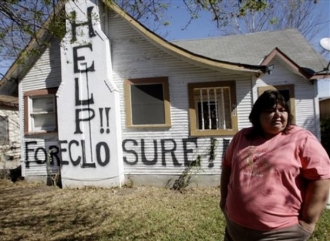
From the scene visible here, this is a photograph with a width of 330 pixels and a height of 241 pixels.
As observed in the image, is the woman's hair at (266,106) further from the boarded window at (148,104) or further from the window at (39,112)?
the window at (39,112)

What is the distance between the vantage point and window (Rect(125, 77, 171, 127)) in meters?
8.31

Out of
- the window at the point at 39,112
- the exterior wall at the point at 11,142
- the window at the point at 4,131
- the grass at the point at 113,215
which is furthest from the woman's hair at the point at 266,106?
the window at the point at 4,131

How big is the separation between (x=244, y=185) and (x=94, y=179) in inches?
272

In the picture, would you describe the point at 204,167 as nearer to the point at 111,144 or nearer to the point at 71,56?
the point at 111,144

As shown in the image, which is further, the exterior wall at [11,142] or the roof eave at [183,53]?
the exterior wall at [11,142]

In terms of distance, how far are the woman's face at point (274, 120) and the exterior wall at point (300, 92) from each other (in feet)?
20.0

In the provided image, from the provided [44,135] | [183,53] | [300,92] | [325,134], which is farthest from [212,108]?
[325,134]

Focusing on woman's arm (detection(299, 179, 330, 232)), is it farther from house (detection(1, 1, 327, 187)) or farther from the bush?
the bush

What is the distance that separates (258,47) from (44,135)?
24.0 feet

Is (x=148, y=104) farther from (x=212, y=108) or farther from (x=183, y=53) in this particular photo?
(x=212, y=108)

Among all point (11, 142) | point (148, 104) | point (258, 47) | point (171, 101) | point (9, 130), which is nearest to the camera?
point (171, 101)

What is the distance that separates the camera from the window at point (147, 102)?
27.3 feet

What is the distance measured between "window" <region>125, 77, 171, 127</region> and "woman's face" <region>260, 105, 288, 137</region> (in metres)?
6.10

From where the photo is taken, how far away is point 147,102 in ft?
27.6
